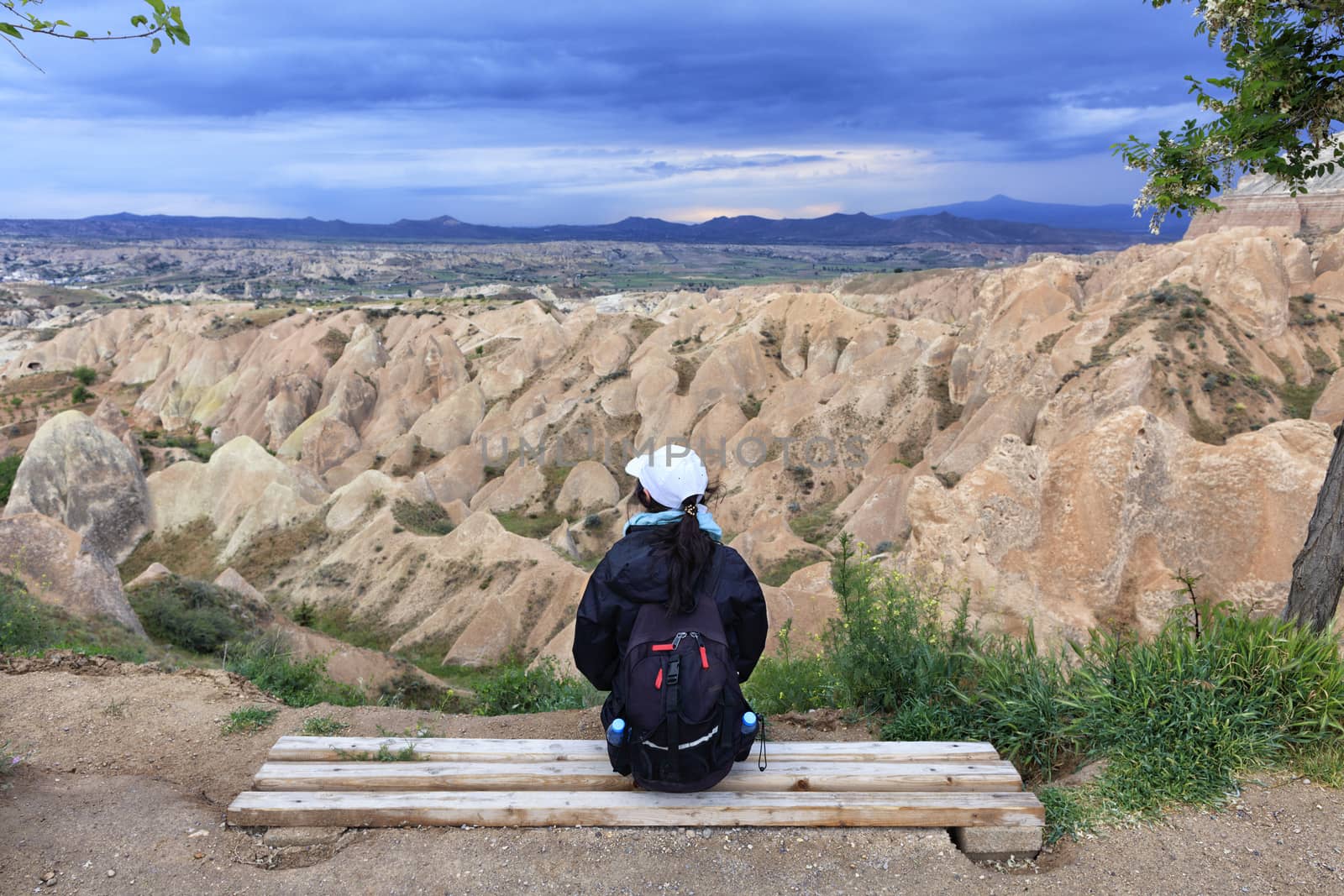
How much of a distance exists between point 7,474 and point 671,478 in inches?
1634

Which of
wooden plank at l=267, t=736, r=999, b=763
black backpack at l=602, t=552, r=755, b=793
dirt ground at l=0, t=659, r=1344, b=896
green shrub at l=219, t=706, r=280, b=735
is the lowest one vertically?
green shrub at l=219, t=706, r=280, b=735

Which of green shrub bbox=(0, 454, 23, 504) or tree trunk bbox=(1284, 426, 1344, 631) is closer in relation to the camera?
tree trunk bbox=(1284, 426, 1344, 631)

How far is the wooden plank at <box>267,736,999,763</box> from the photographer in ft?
13.5

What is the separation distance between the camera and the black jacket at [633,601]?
139 inches

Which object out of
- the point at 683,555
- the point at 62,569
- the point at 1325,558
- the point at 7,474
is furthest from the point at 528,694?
the point at 7,474

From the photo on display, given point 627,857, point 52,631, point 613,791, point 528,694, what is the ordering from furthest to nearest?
point 52,631, point 528,694, point 613,791, point 627,857

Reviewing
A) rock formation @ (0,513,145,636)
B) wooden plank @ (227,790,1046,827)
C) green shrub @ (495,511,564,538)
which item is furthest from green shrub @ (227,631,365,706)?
green shrub @ (495,511,564,538)

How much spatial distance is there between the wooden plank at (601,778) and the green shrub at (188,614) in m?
13.3

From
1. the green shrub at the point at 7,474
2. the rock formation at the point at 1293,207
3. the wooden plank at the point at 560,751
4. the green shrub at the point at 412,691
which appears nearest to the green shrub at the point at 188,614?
the green shrub at the point at 412,691

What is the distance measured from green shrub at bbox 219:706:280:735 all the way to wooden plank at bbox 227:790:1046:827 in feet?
5.13

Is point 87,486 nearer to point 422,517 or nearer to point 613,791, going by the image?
point 422,517

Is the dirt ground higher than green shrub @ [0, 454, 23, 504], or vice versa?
the dirt ground

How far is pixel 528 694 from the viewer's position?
8.01 meters

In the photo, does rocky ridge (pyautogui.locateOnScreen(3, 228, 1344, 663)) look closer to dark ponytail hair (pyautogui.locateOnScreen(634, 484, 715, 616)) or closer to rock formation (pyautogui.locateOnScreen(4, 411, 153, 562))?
A: rock formation (pyautogui.locateOnScreen(4, 411, 153, 562))
